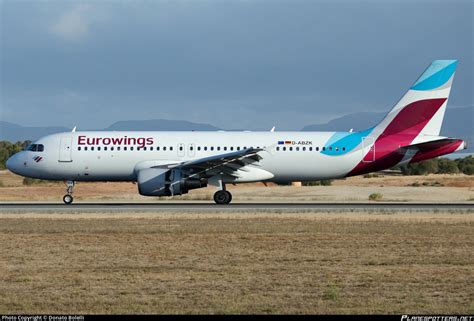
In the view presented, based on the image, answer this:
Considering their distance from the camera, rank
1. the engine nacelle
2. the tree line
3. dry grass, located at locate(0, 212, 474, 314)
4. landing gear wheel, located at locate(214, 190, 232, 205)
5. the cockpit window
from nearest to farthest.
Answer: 1. dry grass, located at locate(0, 212, 474, 314)
2. the engine nacelle
3. landing gear wheel, located at locate(214, 190, 232, 205)
4. the cockpit window
5. the tree line

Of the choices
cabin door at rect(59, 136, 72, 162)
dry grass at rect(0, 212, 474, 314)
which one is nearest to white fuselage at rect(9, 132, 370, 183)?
cabin door at rect(59, 136, 72, 162)

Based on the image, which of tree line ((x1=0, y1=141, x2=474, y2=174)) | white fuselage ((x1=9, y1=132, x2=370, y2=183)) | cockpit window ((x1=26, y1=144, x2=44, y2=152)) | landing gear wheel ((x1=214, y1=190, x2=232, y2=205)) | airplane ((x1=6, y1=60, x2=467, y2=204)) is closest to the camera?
landing gear wheel ((x1=214, y1=190, x2=232, y2=205))

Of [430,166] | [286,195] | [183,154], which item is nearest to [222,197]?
[183,154]

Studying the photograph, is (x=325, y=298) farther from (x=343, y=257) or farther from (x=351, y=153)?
(x=351, y=153)

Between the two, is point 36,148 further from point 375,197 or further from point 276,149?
point 375,197

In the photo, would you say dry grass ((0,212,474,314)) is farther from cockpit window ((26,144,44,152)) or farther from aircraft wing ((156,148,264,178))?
cockpit window ((26,144,44,152))

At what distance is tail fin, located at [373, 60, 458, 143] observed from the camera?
1693 inches

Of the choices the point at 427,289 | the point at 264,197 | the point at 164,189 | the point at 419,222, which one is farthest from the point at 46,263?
the point at 264,197

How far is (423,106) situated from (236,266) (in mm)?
27390

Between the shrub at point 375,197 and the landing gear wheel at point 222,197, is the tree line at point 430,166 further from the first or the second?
the landing gear wheel at point 222,197

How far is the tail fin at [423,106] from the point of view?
4300 centimetres

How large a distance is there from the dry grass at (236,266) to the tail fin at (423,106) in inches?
545

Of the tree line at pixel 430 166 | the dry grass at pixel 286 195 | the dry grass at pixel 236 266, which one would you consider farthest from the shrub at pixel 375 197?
the tree line at pixel 430 166

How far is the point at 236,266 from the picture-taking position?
1811 cm
